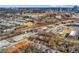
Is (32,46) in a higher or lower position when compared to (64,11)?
lower
